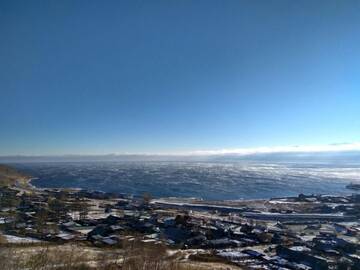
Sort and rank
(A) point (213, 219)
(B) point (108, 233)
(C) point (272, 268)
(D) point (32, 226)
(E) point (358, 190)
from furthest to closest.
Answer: (E) point (358, 190)
(A) point (213, 219)
(D) point (32, 226)
(B) point (108, 233)
(C) point (272, 268)

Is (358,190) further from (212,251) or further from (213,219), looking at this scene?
(212,251)

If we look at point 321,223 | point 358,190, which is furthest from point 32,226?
point 358,190

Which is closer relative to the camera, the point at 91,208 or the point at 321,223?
the point at 321,223

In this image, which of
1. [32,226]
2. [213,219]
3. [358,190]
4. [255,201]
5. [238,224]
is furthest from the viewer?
[358,190]

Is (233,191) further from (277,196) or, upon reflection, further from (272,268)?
(272,268)

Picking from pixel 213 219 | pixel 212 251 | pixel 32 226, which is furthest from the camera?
pixel 213 219

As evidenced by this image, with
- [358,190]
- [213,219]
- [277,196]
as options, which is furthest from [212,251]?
[358,190]
